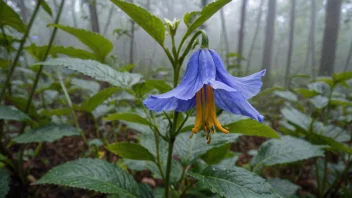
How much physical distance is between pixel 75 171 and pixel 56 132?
50 centimetres

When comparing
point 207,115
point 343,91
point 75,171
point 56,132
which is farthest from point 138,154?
point 343,91

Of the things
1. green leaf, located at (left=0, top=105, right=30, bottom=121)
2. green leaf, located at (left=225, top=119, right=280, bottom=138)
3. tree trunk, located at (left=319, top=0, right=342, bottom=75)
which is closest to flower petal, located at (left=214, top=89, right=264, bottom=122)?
green leaf, located at (left=225, top=119, right=280, bottom=138)

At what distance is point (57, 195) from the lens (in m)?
1.74

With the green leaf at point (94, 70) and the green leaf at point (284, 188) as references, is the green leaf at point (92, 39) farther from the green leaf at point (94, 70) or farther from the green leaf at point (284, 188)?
the green leaf at point (284, 188)

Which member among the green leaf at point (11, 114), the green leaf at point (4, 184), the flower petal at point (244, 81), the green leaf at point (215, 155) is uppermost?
the flower petal at point (244, 81)

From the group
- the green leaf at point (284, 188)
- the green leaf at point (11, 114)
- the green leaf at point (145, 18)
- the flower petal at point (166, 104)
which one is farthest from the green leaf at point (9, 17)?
the green leaf at point (284, 188)

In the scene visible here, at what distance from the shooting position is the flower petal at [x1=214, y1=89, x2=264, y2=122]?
0.83 m

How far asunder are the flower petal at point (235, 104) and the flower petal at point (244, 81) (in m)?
0.03

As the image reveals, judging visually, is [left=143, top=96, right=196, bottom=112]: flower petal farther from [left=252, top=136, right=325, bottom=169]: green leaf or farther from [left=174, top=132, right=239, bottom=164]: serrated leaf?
[left=252, top=136, right=325, bottom=169]: green leaf

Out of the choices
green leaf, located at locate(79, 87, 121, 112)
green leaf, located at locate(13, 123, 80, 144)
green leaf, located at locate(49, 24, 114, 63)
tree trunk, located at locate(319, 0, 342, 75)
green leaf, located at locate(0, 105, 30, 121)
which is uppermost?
tree trunk, located at locate(319, 0, 342, 75)

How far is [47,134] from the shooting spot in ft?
4.46

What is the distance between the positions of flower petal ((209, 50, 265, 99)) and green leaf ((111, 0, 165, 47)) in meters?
0.24

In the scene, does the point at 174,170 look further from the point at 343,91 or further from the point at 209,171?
the point at 343,91

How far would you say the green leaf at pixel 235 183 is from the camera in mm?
838
